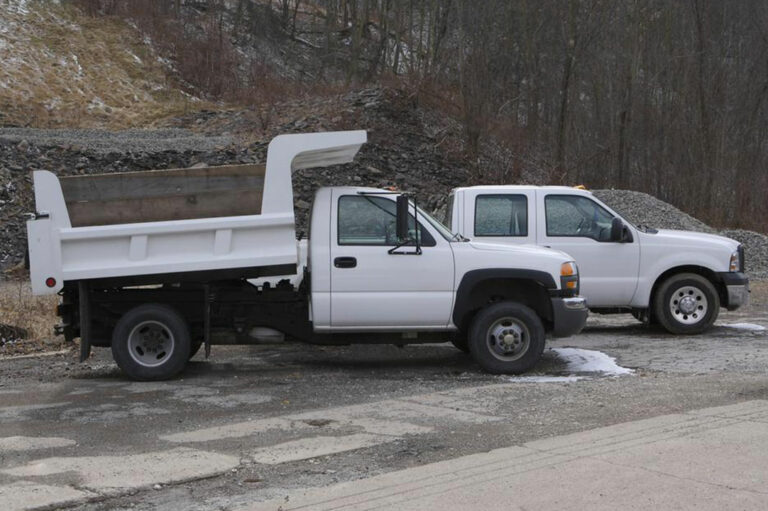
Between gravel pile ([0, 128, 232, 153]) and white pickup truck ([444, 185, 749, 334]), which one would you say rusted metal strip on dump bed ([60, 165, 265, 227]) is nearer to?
white pickup truck ([444, 185, 749, 334])

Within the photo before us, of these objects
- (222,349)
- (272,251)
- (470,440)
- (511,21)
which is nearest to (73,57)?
(511,21)

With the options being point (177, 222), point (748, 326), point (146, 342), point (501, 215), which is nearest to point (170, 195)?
point (177, 222)

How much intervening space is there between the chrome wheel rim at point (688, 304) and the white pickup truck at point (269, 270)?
133 inches

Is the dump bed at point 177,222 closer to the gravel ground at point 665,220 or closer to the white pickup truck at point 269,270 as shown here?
the white pickup truck at point 269,270

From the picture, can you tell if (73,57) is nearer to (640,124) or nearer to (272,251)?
(640,124)

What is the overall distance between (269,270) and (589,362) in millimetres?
4003

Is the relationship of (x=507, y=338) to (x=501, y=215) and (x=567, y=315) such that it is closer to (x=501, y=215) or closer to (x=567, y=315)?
(x=567, y=315)

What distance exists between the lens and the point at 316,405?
353 inches

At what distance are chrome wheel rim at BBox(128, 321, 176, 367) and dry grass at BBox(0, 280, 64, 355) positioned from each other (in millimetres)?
2934

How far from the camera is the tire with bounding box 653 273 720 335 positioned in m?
13.4

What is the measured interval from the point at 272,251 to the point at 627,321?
7795 millimetres

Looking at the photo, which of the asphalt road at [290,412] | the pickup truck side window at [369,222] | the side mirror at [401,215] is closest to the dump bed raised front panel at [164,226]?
the pickup truck side window at [369,222]

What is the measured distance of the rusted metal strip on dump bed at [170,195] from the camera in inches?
388

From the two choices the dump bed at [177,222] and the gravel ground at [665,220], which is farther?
the gravel ground at [665,220]
